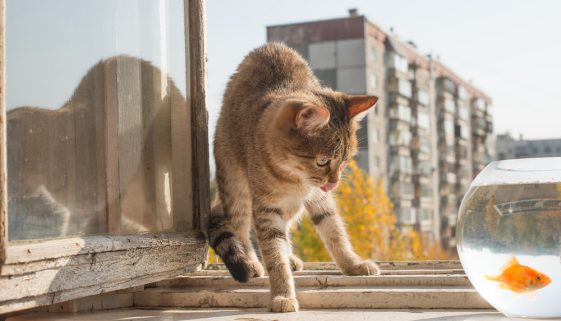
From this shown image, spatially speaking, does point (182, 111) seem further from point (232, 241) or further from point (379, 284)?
point (379, 284)

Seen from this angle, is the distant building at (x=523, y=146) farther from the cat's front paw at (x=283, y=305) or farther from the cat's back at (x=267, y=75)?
the cat's front paw at (x=283, y=305)

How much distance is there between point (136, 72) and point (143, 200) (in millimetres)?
377

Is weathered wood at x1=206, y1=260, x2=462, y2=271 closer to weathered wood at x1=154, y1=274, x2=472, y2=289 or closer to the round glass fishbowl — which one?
weathered wood at x1=154, y1=274, x2=472, y2=289

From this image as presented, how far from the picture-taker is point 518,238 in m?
1.50

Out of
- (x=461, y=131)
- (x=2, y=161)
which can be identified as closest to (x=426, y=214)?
(x=461, y=131)

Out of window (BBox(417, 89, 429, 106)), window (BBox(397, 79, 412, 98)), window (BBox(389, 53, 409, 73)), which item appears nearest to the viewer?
window (BBox(389, 53, 409, 73))

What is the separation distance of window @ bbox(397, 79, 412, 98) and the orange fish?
2760cm

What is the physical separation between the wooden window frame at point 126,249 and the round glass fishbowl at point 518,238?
2.80ft

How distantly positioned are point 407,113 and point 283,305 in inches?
1124

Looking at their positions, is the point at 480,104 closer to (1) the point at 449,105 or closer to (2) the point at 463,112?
(2) the point at 463,112

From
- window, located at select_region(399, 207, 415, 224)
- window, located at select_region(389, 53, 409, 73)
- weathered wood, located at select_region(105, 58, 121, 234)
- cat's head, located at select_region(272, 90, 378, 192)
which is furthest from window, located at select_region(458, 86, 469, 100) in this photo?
weathered wood, located at select_region(105, 58, 121, 234)

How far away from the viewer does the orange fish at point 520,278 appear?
4.99 feet

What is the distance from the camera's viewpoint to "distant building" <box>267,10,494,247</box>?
86.7ft

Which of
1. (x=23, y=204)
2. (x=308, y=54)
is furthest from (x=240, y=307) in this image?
(x=308, y=54)
